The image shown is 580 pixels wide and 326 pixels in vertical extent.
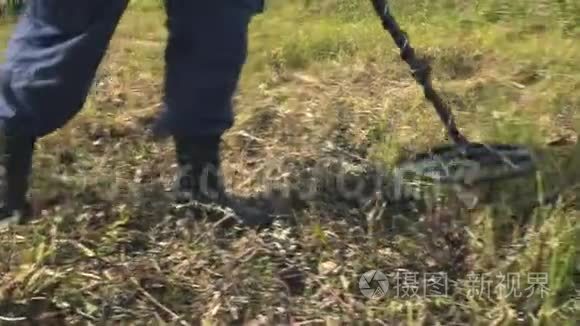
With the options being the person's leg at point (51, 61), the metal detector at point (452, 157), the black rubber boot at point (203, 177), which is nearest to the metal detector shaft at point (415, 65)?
the metal detector at point (452, 157)

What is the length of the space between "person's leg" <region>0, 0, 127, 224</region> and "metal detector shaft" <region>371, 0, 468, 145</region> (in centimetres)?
48

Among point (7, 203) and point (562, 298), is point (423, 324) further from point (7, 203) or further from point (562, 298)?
point (7, 203)

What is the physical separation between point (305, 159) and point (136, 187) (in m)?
0.34

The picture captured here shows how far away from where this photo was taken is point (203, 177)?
1.94m

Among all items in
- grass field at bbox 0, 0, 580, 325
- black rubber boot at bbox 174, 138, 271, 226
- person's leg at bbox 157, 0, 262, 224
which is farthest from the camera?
black rubber boot at bbox 174, 138, 271, 226

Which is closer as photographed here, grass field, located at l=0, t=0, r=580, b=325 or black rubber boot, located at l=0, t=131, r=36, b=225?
grass field, located at l=0, t=0, r=580, b=325

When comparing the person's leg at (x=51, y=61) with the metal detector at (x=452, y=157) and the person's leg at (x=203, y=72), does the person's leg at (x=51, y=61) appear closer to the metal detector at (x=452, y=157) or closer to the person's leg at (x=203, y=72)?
A: the person's leg at (x=203, y=72)

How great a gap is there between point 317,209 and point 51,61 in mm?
529

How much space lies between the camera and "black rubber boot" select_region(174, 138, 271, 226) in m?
1.91

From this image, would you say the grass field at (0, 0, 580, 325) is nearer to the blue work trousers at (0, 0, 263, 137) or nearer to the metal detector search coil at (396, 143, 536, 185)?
the metal detector search coil at (396, 143, 536, 185)

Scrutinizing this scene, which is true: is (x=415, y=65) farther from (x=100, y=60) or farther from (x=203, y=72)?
(x=100, y=60)

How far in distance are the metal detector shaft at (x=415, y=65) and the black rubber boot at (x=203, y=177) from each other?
0.37 meters

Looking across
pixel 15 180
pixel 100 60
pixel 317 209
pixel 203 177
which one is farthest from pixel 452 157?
pixel 15 180

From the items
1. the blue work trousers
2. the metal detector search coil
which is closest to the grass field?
the metal detector search coil
